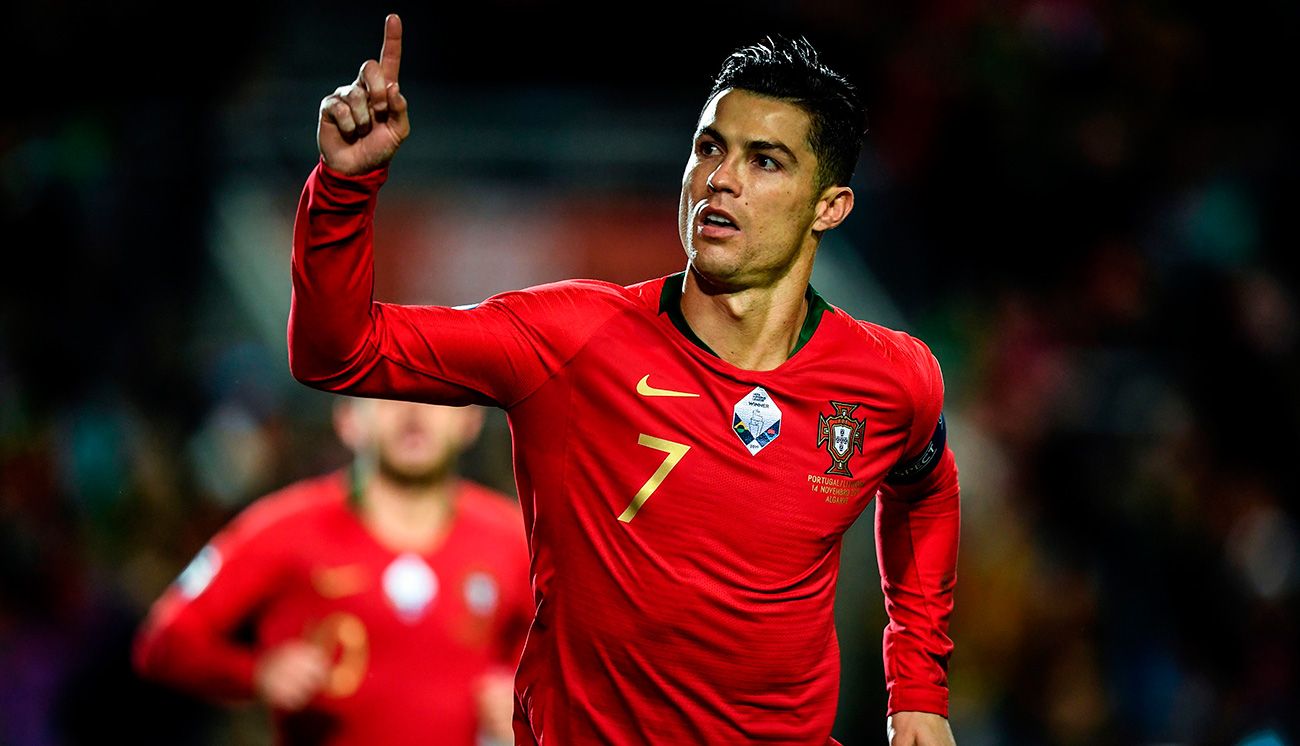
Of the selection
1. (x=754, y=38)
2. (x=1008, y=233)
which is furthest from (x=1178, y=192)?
(x=754, y=38)

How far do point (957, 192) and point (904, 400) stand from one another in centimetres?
578

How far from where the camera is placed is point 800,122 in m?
3.31

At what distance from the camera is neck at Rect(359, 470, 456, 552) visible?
515cm

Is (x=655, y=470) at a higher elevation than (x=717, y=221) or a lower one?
lower

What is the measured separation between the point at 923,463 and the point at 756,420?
1.85ft

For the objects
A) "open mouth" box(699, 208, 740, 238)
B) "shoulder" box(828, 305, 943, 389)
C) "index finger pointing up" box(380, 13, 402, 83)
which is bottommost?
"shoulder" box(828, 305, 943, 389)

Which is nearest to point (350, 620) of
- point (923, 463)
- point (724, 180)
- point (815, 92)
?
point (923, 463)

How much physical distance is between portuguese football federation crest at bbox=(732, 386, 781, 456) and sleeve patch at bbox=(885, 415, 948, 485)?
19.2 inches

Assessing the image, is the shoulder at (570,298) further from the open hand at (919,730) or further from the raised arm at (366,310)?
the open hand at (919,730)

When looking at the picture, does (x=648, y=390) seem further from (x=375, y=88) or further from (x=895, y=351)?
(x=375, y=88)

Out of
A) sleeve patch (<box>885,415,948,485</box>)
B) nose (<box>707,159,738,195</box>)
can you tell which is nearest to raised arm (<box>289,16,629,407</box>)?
nose (<box>707,159,738,195</box>)

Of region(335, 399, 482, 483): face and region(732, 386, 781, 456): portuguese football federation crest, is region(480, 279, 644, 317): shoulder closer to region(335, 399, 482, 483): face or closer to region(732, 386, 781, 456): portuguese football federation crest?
region(732, 386, 781, 456): portuguese football federation crest

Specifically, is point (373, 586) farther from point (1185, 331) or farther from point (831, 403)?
point (1185, 331)

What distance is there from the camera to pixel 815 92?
10.9 feet
